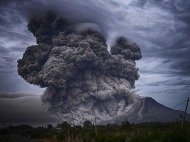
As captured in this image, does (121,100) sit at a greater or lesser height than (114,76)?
lesser

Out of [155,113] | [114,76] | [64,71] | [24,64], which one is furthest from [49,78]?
[155,113]

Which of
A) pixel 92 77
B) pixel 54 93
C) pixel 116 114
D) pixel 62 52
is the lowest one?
pixel 116 114

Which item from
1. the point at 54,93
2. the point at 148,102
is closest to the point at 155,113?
the point at 148,102

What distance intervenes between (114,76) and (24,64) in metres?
30.5

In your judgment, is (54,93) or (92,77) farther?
(92,77)

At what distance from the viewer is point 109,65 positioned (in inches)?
3196

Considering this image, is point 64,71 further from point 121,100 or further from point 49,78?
point 121,100

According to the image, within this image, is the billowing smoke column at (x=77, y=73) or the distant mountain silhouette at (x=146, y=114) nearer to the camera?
the billowing smoke column at (x=77, y=73)

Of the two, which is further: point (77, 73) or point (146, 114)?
point (146, 114)

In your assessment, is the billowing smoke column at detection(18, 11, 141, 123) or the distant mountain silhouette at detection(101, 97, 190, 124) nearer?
the billowing smoke column at detection(18, 11, 141, 123)

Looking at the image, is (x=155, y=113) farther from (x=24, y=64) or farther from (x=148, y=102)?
(x=24, y=64)

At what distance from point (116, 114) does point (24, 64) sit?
37.0 meters

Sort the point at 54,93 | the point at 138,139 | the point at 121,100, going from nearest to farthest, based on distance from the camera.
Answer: the point at 138,139, the point at 54,93, the point at 121,100

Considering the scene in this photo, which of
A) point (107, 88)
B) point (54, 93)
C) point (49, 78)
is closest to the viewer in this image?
point (49, 78)
